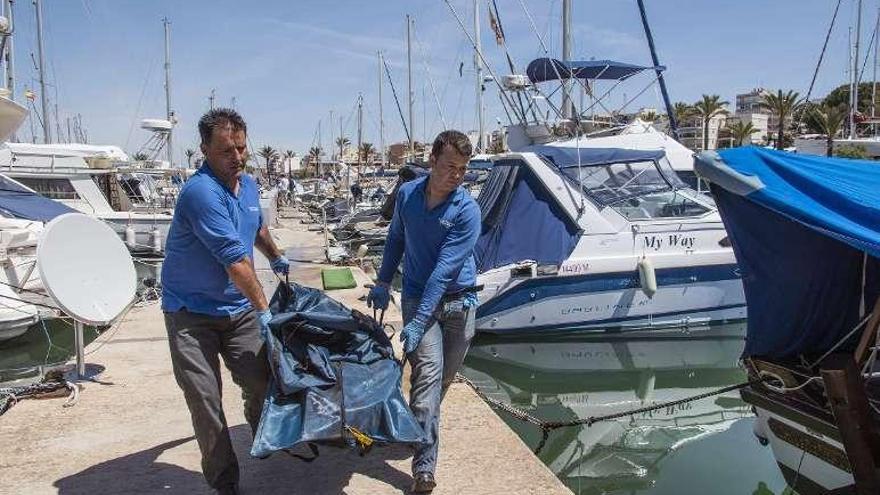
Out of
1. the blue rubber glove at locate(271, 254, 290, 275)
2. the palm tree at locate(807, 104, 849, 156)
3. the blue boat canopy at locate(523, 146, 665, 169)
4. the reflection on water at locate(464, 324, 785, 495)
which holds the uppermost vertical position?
the palm tree at locate(807, 104, 849, 156)

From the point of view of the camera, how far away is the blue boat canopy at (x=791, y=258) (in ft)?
12.8

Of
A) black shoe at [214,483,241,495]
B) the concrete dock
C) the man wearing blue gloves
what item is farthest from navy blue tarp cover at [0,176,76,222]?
the man wearing blue gloves

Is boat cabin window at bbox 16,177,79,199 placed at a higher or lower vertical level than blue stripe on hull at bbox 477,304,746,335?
higher

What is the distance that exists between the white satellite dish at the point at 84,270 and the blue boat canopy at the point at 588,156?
534 cm

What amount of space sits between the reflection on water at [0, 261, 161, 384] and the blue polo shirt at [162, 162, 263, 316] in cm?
584

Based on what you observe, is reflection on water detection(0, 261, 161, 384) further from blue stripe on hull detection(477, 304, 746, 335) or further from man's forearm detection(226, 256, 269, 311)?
man's forearm detection(226, 256, 269, 311)

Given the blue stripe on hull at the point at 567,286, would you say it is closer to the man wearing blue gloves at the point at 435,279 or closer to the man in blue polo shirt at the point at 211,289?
the man wearing blue gloves at the point at 435,279

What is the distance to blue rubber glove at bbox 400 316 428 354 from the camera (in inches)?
129

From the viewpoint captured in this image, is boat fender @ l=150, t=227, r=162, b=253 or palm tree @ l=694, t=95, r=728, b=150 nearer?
boat fender @ l=150, t=227, r=162, b=253

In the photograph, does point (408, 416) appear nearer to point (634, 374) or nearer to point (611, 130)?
point (634, 374)

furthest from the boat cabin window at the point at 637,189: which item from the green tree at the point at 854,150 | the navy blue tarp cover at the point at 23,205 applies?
the green tree at the point at 854,150

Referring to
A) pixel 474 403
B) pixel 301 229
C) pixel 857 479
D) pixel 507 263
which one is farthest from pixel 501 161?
pixel 301 229

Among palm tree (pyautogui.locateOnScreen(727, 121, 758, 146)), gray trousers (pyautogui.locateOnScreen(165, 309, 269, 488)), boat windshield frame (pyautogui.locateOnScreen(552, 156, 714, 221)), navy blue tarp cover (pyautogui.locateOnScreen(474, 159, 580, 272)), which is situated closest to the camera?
gray trousers (pyautogui.locateOnScreen(165, 309, 269, 488))

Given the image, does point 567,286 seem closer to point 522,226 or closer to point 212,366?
point 522,226
